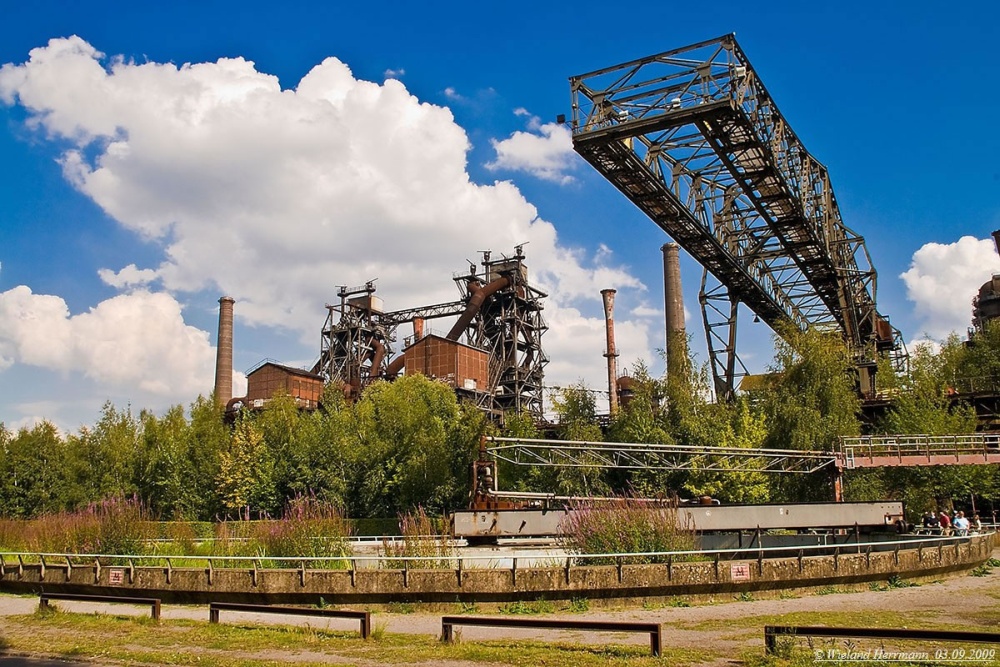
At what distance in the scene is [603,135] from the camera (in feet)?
73.8

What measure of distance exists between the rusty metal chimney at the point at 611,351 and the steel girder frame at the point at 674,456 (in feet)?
76.5

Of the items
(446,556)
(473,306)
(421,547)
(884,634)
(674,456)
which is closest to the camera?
(884,634)

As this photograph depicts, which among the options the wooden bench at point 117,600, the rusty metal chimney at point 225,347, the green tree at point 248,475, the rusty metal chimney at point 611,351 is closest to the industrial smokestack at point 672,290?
the rusty metal chimney at point 611,351

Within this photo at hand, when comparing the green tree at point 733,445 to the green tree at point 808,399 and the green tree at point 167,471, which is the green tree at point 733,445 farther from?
the green tree at point 167,471

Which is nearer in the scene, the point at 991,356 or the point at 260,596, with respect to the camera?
the point at 260,596

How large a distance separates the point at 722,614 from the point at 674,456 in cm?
2101

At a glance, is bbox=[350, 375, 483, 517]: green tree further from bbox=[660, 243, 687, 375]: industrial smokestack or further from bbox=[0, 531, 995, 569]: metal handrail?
bbox=[0, 531, 995, 569]: metal handrail

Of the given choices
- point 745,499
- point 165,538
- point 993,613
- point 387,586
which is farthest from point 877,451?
point 165,538

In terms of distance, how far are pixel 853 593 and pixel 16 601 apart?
16.8m

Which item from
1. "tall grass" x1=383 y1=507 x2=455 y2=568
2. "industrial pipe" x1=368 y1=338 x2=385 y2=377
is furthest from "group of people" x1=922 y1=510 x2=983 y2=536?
"industrial pipe" x1=368 y1=338 x2=385 y2=377

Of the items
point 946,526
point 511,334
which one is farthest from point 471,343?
point 946,526

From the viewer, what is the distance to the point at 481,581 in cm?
1428

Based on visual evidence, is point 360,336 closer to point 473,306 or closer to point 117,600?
point 473,306

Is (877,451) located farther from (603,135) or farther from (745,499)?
(603,135)
